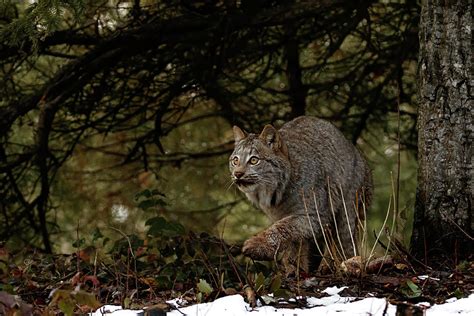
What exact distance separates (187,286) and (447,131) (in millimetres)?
2030

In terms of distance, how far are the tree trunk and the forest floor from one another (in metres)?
0.36

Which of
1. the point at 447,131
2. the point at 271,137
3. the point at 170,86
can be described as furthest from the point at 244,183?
the point at 170,86

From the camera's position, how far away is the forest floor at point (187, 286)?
466cm

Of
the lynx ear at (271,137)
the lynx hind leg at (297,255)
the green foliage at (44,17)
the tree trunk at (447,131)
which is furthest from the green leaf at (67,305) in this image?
the lynx ear at (271,137)

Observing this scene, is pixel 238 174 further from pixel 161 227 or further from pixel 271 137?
pixel 161 227

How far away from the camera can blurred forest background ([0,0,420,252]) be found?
7.69 m

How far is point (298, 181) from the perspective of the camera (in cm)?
694

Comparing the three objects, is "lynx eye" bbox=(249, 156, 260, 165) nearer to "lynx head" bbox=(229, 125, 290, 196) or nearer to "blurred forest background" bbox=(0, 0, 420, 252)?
"lynx head" bbox=(229, 125, 290, 196)

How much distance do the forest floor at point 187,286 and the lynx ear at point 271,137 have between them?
2.87ft

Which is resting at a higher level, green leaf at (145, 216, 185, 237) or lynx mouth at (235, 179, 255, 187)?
lynx mouth at (235, 179, 255, 187)

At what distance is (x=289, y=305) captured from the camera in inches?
189

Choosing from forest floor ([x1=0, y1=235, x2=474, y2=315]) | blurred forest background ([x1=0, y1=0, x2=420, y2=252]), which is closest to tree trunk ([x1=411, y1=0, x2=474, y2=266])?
blurred forest background ([x1=0, y1=0, x2=420, y2=252])

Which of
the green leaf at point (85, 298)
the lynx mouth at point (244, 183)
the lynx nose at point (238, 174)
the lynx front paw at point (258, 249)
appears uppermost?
the lynx nose at point (238, 174)

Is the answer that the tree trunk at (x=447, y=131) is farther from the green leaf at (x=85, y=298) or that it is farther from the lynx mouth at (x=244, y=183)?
the green leaf at (x=85, y=298)
